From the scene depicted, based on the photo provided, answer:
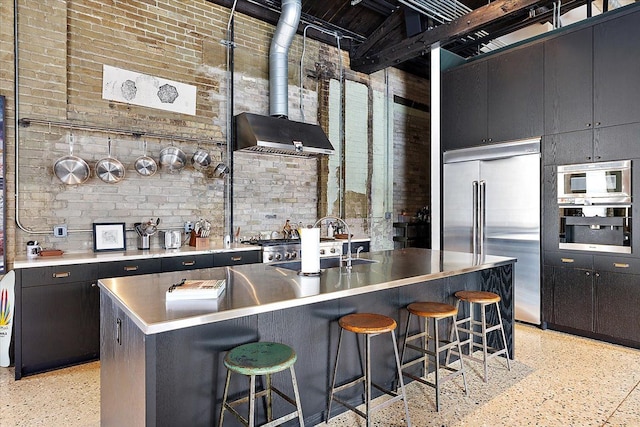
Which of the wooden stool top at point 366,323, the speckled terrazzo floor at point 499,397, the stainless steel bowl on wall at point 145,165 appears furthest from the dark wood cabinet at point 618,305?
the stainless steel bowl on wall at point 145,165

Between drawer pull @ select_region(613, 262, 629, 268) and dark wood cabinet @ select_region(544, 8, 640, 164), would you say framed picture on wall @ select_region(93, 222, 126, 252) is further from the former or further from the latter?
drawer pull @ select_region(613, 262, 629, 268)

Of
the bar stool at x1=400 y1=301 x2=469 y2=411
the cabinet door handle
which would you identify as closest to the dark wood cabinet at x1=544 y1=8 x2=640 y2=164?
the bar stool at x1=400 y1=301 x2=469 y2=411

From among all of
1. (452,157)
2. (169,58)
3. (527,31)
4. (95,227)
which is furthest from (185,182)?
(527,31)

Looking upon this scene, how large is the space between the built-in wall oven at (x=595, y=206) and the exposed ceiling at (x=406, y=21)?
6.17 ft

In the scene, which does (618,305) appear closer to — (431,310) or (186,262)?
(431,310)

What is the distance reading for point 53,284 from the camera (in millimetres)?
3320

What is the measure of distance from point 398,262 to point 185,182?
2700mm

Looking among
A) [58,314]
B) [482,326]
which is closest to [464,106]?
[482,326]

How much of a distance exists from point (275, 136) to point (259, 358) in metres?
3.14

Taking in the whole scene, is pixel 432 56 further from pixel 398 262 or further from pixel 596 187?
pixel 398 262

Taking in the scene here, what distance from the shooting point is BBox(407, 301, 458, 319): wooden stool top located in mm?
2756

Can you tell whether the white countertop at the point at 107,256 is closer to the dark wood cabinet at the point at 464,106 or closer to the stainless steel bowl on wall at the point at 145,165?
the stainless steel bowl on wall at the point at 145,165

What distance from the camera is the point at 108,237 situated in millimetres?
4031

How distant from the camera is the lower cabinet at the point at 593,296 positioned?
12.6 feet
